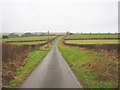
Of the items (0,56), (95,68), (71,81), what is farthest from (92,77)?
(0,56)

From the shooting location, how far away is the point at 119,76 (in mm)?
18781

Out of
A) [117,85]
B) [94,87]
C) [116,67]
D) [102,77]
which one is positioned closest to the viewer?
[94,87]

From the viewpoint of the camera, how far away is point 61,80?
16031 millimetres

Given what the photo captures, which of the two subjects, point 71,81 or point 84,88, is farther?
point 71,81

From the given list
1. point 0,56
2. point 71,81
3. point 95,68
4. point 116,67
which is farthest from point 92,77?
point 0,56

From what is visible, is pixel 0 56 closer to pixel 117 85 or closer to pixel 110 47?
pixel 117 85

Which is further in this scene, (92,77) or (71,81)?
(92,77)

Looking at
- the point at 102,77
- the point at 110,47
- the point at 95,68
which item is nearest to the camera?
the point at 102,77

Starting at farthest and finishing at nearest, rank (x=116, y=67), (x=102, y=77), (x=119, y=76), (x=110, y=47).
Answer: (x=110, y=47) < (x=116, y=67) < (x=119, y=76) < (x=102, y=77)

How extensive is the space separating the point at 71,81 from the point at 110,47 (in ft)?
94.7

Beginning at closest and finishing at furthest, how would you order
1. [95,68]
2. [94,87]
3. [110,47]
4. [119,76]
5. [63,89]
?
1. [63,89]
2. [94,87]
3. [119,76]
4. [95,68]
5. [110,47]

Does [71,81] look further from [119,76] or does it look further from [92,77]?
[119,76]

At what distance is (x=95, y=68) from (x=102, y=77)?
384 cm

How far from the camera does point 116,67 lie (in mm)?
22812
